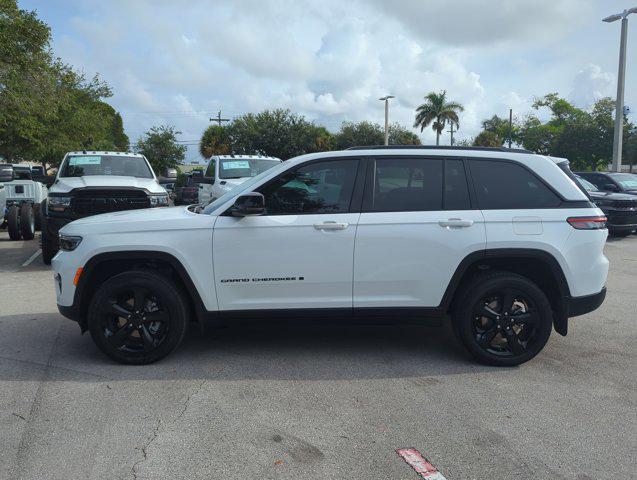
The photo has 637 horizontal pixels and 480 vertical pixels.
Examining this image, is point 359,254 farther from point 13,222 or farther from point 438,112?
point 438,112

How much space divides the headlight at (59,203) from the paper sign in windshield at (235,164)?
433cm

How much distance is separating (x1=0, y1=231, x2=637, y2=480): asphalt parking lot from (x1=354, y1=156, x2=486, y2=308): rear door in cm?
66

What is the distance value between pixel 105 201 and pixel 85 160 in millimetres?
1816

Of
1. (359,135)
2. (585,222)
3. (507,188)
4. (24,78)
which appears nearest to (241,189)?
(507,188)

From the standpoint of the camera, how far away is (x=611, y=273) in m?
9.53

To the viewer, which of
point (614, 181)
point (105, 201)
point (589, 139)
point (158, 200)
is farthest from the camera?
point (589, 139)

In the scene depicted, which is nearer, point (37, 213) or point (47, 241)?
point (47, 241)

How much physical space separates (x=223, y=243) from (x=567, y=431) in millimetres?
2836

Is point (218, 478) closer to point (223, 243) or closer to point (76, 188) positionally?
point (223, 243)

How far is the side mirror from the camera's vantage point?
15.1ft

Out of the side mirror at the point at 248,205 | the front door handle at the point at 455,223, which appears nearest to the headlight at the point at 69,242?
the side mirror at the point at 248,205

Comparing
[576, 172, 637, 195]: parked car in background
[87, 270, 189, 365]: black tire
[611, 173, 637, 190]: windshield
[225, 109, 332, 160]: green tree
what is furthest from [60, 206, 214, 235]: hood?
[225, 109, 332, 160]: green tree

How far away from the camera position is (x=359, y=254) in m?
4.70

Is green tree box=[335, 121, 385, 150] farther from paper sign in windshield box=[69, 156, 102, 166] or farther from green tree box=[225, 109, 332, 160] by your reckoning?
paper sign in windshield box=[69, 156, 102, 166]
